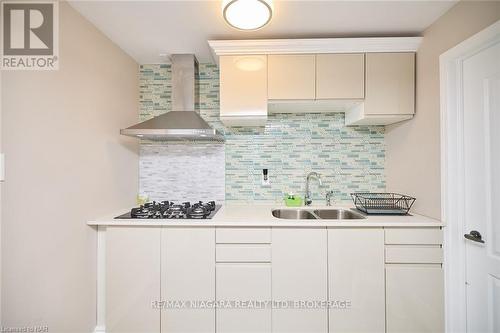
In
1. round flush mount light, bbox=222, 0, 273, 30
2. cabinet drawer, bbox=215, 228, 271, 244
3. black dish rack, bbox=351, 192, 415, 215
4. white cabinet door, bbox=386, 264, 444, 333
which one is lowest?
white cabinet door, bbox=386, 264, 444, 333

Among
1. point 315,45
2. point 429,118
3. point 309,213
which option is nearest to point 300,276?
point 309,213

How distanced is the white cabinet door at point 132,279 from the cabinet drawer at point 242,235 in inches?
17.8

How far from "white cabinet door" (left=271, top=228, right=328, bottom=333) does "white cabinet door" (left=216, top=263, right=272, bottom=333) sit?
0.21ft

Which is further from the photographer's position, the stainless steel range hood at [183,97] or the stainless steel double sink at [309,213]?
the stainless steel double sink at [309,213]

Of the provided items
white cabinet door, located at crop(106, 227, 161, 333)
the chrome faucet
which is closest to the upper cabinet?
the chrome faucet

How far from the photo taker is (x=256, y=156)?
2.33 m

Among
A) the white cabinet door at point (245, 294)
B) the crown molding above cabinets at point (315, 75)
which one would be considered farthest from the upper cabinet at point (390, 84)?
the white cabinet door at point (245, 294)

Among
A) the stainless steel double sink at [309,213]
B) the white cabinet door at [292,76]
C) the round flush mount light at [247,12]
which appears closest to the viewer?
the round flush mount light at [247,12]

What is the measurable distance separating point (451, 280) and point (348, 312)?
0.72m

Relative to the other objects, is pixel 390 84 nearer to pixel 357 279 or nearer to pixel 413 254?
pixel 413 254

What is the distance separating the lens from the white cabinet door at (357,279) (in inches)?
62.6

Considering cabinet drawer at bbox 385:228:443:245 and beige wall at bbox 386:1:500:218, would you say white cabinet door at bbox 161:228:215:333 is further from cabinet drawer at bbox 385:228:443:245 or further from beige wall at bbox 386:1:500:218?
beige wall at bbox 386:1:500:218

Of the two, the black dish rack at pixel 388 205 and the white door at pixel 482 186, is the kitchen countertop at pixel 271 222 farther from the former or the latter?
the white door at pixel 482 186

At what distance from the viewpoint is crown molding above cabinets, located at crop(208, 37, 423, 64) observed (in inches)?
70.1
